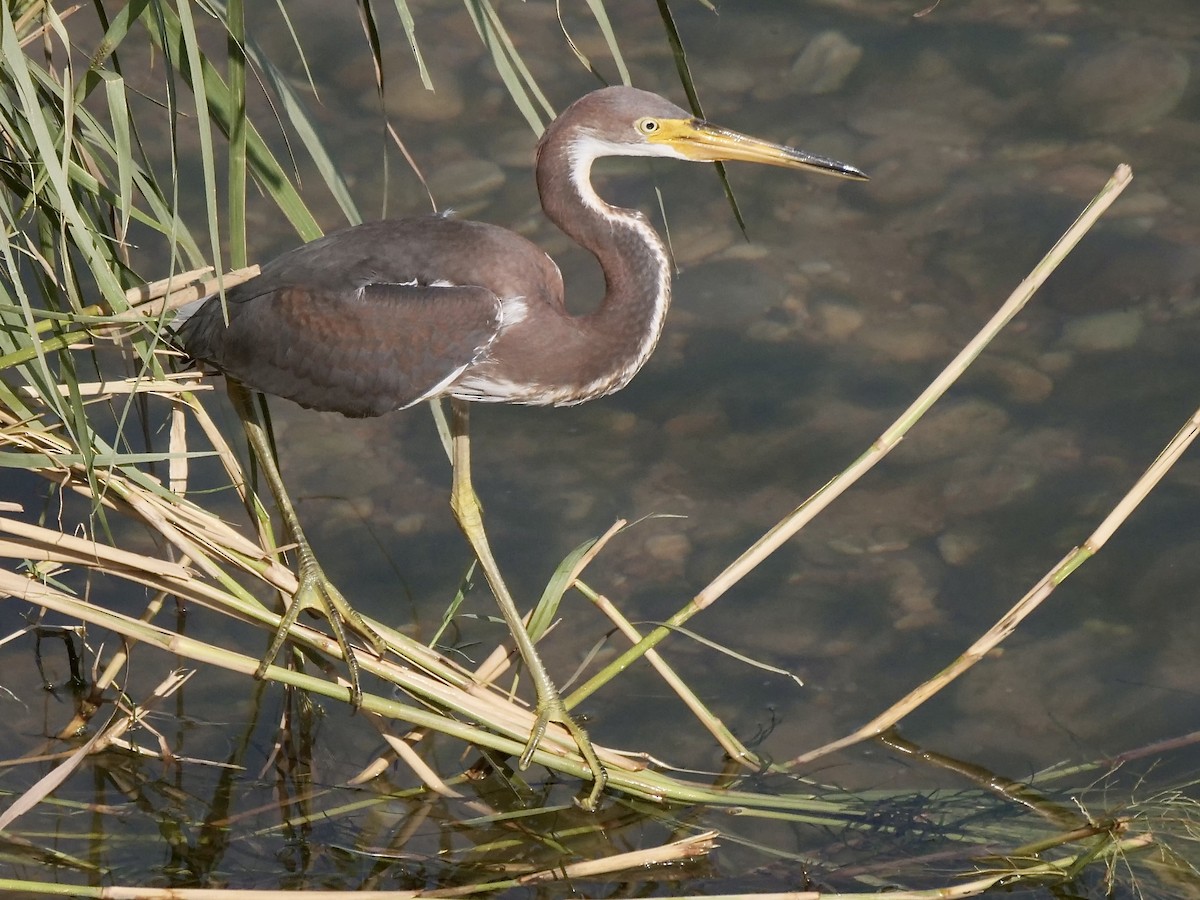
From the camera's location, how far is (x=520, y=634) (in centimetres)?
368

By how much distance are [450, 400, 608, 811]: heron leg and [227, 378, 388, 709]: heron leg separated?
1.36 feet

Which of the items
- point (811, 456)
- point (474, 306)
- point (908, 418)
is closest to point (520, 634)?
point (474, 306)

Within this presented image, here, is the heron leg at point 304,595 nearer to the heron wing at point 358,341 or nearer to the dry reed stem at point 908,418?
the heron wing at point 358,341

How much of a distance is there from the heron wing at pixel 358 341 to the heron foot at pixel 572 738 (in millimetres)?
852

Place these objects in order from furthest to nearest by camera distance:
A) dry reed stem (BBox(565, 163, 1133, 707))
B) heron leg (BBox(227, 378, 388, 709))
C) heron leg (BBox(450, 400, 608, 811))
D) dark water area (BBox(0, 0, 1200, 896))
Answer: dark water area (BBox(0, 0, 1200, 896)), heron leg (BBox(450, 400, 608, 811)), heron leg (BBox(227, 378, 388, 709)), dry reed stem (BBox(565, 163, 1133, 707))

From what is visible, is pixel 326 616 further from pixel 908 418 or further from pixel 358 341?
pixel 908 418

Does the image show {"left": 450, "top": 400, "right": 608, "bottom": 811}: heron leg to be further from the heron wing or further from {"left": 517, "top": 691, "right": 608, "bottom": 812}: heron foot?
the heron wing

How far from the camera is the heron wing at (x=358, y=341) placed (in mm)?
3652

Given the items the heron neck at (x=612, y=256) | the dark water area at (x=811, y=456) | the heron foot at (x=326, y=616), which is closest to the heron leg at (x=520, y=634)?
the dark water area at (x=811, y=456)

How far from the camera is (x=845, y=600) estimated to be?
4512 mm

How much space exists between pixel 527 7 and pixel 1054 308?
2940 millimetres

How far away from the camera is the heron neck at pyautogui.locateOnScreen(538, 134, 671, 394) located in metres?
3.72

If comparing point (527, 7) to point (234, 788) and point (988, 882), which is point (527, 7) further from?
point (988, 882)

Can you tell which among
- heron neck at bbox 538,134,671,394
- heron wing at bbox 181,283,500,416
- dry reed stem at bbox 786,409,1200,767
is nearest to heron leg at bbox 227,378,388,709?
heron wing at bbox 181,283,500,416
